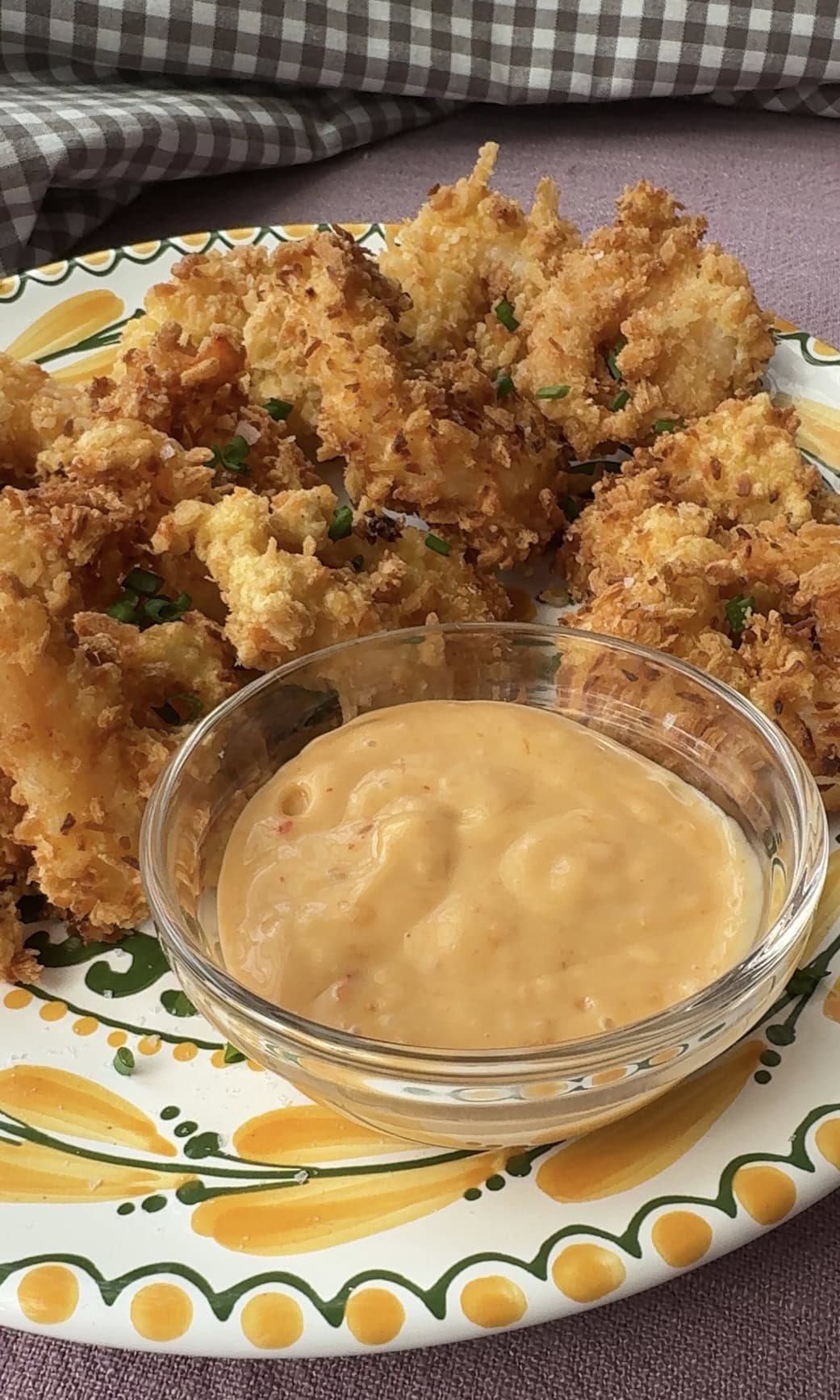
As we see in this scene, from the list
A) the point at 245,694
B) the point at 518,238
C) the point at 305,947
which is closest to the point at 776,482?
the point at 518,238

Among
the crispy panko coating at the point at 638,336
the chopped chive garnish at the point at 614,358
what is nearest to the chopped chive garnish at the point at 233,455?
the crispy panko coating at the point at 638,336

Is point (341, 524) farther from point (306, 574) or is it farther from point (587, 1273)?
point (587, 1273)

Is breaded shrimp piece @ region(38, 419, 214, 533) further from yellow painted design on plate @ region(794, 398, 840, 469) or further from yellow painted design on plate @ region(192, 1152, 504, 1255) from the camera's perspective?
yellow painted design on plate @ region(794, 398, 840, 469)

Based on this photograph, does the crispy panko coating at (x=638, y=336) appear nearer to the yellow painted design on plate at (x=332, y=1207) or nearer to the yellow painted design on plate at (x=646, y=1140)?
the yellow painted design on plate at (x=646, y=1140)

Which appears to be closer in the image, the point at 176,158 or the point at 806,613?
the point at 806,613

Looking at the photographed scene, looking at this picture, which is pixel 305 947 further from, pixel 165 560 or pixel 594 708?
pixel 165 560

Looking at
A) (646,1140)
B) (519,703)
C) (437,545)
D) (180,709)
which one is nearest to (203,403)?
(437,545)
